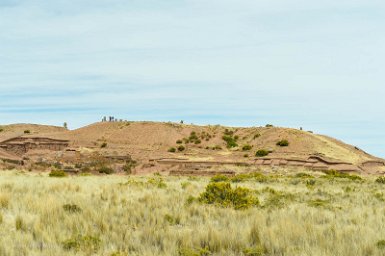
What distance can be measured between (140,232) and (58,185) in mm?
9798

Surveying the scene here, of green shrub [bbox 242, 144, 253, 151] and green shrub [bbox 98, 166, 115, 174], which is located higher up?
green shrub [bbox 242, 144, 253, 151]

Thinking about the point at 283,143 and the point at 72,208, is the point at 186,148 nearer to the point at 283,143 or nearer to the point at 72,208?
the point at 283,143

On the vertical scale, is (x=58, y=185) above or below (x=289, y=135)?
below

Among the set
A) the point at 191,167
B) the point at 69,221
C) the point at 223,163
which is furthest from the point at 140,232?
the point at 223,163

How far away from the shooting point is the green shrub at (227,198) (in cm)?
1393

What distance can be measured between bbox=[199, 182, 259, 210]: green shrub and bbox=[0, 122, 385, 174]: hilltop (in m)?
26.8

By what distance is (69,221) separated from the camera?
33.3 ft

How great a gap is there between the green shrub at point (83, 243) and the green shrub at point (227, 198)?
5.86 m

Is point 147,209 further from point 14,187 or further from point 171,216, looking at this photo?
point 14,187

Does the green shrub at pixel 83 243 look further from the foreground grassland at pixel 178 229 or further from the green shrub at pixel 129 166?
the green shrub at pixel 129 166

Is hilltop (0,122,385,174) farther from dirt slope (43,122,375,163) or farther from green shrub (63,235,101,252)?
green shrub (63,235,101,252)

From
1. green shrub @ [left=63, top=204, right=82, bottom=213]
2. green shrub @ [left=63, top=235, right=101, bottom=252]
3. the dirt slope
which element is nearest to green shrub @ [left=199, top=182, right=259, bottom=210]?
green shrub @ [left=63, top=204, right=82, bottom=213]

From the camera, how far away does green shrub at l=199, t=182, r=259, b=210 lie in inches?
548

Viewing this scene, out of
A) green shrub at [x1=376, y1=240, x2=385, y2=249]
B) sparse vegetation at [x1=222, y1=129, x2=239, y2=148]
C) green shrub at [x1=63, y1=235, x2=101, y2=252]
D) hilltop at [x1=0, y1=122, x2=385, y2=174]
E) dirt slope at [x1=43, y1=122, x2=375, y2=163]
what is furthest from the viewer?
sparse vegetation at [x1=222, y1=129, x2=239, y2=148]
